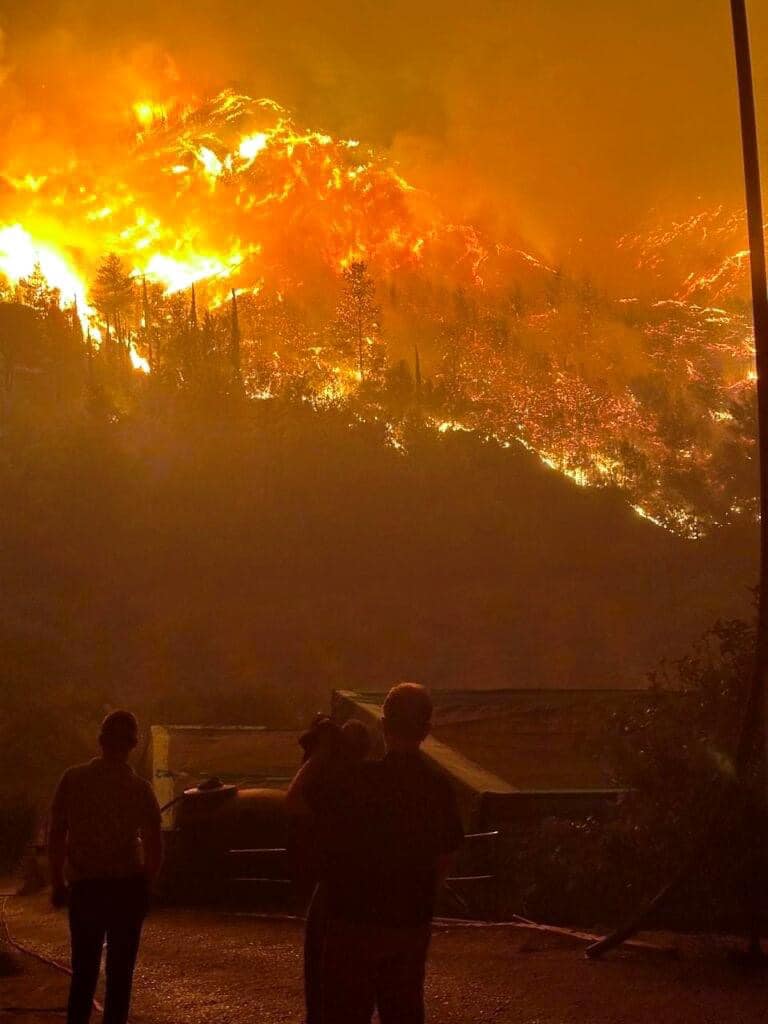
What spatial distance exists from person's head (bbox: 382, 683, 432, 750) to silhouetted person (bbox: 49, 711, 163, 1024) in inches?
81.8

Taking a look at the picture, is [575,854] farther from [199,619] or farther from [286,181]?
[286,181]

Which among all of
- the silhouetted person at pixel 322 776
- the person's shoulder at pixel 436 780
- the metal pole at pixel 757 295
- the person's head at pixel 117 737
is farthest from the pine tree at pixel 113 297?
the person's shoulder at pixel 436 780

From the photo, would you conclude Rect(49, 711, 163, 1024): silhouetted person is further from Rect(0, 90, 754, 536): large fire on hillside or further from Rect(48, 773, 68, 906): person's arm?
Rect(0, 90, 754, 536): large fire on hillside

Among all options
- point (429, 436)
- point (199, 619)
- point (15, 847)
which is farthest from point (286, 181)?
point (15, 847)

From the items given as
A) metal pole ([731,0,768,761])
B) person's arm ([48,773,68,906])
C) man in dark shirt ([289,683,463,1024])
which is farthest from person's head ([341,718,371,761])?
metal pole ([731,0,768,761])

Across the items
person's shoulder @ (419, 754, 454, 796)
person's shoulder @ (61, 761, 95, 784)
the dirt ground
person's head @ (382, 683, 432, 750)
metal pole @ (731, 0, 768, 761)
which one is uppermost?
metal pole @ (731, 0, 768, 761)

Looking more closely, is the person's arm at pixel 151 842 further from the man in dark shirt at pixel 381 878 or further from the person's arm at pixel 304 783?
the man in dark shirt at pixel 381 878

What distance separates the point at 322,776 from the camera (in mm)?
4848

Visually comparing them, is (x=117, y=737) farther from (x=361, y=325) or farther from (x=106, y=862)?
(x=361, y=325)

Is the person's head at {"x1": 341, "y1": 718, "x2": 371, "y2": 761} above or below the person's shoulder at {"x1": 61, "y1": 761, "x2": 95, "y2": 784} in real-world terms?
above

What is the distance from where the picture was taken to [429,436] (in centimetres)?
9425

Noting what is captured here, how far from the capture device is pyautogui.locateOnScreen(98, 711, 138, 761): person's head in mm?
6375

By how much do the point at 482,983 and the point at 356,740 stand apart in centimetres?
443

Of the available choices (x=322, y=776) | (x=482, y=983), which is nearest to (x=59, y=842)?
(x=322, y=776)
